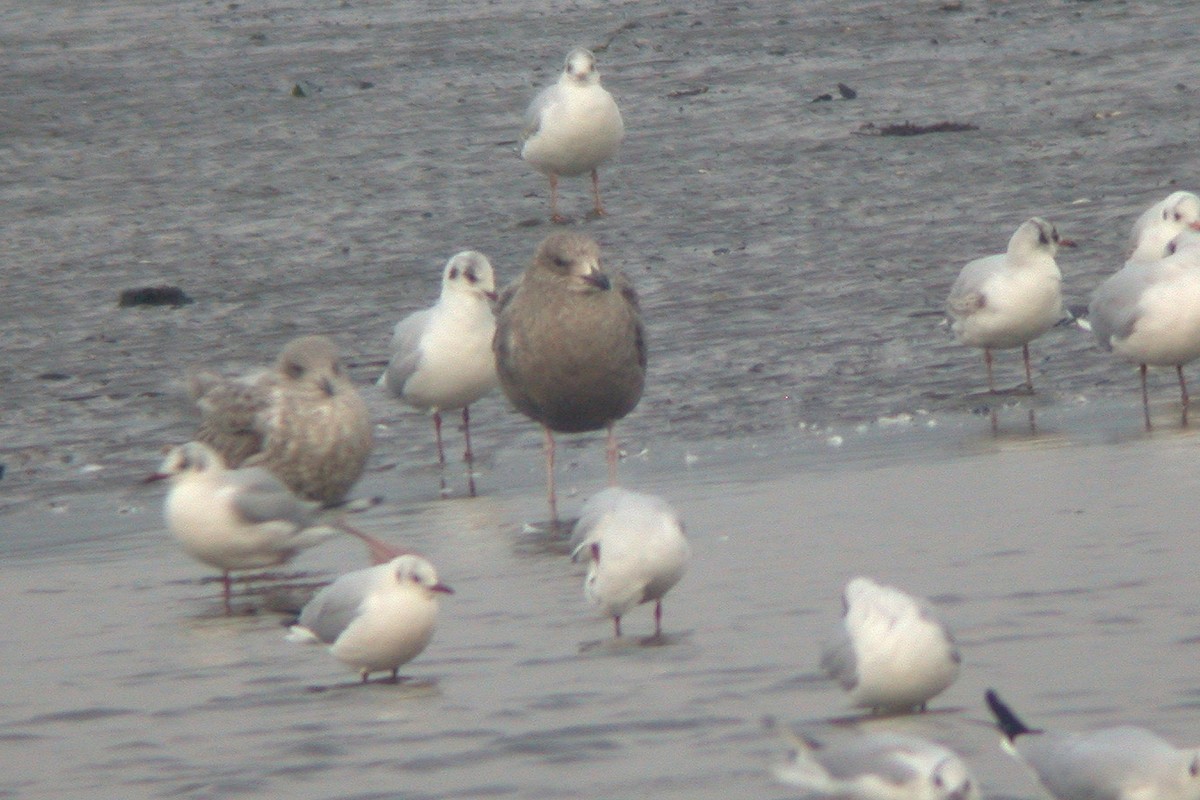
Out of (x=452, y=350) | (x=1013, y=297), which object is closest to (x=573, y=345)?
(x=452, y=350)

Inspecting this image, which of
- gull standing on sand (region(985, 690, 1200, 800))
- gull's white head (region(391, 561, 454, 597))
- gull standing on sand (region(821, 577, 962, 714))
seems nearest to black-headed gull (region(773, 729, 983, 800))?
gull standing on sand (region(985, 690, 1200, 800))

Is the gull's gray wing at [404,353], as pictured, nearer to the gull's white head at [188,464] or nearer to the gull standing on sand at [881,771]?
the gull's white head at [188,464]

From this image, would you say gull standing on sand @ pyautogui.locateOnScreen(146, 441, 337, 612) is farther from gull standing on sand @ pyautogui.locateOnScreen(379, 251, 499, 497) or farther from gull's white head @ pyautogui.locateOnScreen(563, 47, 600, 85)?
gull's white head @ pyautogui.locateOnScreen(563, 47, 600, 85)

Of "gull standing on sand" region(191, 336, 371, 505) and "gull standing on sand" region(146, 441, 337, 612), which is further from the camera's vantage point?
"gull standing on sand" region(191, 336, 371, 505)

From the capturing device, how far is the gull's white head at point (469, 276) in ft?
42.0

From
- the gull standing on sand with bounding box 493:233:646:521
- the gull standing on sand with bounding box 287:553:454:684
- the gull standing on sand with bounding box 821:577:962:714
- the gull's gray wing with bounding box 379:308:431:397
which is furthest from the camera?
the gull's gray wing with bounding box 379:308:431:397

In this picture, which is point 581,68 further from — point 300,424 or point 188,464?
point 188,464

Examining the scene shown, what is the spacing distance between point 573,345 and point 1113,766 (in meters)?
6.12

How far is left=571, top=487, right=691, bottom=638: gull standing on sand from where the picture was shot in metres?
7.82

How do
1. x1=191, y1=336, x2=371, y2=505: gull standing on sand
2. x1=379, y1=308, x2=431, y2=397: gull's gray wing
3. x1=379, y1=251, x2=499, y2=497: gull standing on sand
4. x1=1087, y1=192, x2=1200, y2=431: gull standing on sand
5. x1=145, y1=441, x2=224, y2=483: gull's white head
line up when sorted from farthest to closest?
1. x1=379, y1=308, x2=431, y2=397: gull's gray wing
2. x1=379, y1=251, x2=499, y2=497: gull standing on sand
3. x1=1087, y1=192, x2=1200, y2=431: gull standing on sand
4. x1=191, y1=336, x2=371, y2=505: gull standing on sand
5. x1=145, y1=441, x2=224, y2=483: gull's white head

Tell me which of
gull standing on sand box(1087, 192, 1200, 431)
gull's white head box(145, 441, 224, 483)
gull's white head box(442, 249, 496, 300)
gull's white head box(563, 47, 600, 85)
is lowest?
gull's white head box(145, 441, 224, 483)

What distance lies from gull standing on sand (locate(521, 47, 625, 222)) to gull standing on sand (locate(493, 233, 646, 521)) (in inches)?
254

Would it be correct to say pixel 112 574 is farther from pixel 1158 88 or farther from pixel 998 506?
pixel 1158 88

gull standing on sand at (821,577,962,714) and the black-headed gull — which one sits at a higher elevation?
gull standing on sand at (821,577,962,714)
